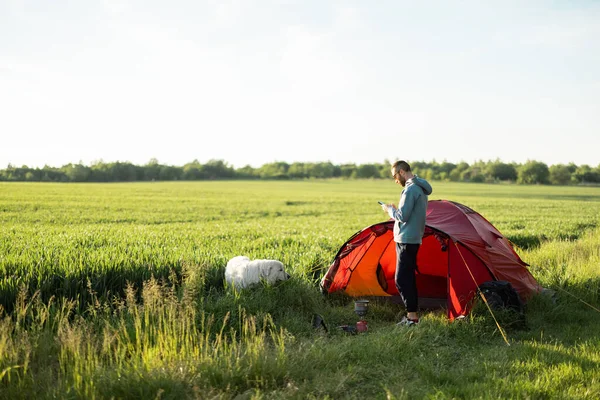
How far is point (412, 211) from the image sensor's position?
764 centimetres

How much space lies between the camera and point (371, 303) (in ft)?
30.0

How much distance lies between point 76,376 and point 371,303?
→ 18.0ft

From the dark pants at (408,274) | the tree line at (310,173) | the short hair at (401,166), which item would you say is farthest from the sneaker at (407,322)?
the tree line at (310,173)

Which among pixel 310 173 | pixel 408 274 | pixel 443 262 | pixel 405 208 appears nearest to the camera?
pixel 405 208

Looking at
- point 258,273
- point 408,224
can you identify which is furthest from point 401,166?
point 258,273

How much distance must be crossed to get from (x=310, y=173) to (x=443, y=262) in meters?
143

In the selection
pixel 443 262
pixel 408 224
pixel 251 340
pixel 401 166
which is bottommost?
pixel 251 340

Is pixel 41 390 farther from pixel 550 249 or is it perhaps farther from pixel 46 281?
pixel 550 249

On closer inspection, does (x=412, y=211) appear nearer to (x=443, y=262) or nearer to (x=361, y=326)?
(x=361, y=326)

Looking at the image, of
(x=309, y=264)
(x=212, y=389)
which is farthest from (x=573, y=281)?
(x=212, y=389)

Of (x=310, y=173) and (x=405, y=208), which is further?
(x=310, y=173)

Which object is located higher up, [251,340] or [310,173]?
[310,173]

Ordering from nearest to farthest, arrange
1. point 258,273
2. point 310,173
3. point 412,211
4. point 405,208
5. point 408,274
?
point 405,208 < point 412,211 < point 408,274 < point 258,273 < point 310,173

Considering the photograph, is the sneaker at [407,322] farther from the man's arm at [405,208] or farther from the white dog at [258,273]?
the white dog at [258,273]
